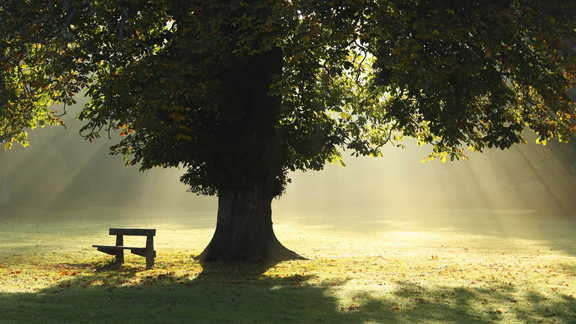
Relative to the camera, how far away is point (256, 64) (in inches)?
592

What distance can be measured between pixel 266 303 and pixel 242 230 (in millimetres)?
6507

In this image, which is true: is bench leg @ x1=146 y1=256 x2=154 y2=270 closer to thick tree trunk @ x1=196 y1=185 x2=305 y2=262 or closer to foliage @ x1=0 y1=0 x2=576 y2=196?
thick tree trunk @ x1=196 y1=185 x2=305 y2=262

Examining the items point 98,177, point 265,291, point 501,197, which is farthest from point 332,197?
point 265,291

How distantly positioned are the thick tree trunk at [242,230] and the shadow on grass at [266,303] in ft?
12.0

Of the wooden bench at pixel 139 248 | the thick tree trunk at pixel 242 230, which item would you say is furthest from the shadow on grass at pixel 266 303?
the thick tree trunk at pixel 242 230

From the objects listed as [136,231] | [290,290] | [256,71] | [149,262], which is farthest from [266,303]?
[256,71]

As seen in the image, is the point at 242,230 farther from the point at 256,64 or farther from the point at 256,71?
the point at 256,64

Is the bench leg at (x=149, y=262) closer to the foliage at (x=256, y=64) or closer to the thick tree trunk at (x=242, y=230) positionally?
the thick tree trunk at (x=242, y=230)

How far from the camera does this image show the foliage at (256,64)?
1170cm

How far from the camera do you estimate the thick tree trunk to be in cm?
1513

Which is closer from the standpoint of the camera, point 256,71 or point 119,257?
point 119,257

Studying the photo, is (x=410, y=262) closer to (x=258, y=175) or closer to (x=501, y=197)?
(x=258, y=175)

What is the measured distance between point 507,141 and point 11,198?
52.8 metres

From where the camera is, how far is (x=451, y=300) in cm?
938
